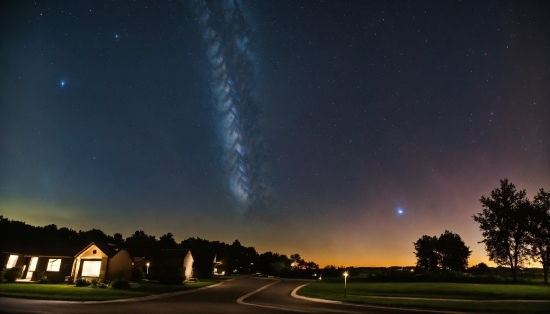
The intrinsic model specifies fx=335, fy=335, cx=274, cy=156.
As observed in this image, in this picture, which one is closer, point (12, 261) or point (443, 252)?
point (12, 261)

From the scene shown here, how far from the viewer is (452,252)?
375ft

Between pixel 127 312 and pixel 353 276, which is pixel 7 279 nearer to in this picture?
pixel 127 312

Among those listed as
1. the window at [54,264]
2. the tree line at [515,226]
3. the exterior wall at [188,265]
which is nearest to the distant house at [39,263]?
the window at [54,264]

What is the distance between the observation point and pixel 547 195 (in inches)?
2419

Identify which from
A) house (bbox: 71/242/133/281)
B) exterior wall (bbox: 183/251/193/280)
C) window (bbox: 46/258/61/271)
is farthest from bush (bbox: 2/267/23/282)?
exterior wall (bbox: 183/251/193/280)

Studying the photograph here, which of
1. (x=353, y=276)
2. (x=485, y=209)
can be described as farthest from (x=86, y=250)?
(x=485, y=209)

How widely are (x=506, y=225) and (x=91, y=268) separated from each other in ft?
234

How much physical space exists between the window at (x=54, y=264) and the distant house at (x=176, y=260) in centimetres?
1449

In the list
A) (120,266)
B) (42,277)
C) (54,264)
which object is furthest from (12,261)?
(120,266)

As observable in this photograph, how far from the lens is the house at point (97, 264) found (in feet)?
137

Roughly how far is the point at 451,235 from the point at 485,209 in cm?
5713

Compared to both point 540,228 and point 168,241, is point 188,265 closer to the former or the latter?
point 540,228

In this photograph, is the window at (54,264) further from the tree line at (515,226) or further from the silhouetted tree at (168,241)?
the silhouetted tree at (168,241)

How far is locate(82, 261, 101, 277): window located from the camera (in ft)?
139
